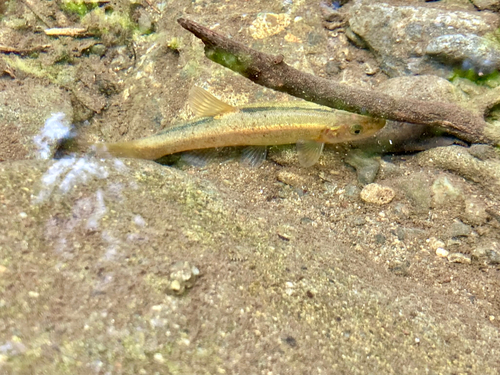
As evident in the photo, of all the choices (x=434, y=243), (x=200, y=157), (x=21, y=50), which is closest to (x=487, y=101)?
(x=434, y=243)

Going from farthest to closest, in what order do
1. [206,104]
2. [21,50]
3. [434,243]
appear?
[21,50], [206,104], [434,243]

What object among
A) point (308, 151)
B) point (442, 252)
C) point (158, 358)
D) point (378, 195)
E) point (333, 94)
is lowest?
point (442, 252)

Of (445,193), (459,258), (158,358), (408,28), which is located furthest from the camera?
(408,28)

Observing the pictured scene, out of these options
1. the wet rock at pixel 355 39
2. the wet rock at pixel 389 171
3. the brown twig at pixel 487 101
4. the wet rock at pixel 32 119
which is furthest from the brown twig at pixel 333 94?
Result: the wet rock at pixel 32 119

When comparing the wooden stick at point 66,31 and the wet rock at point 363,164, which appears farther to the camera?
the wooden stick at point 66,31

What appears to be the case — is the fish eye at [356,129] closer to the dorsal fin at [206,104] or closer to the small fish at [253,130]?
the small fish at [253,130]

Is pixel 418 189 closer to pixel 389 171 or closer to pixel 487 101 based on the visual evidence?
pixel 389 171

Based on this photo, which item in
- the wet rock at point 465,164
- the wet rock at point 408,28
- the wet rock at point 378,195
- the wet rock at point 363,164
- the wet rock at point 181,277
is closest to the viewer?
the wet rock at point 181,277

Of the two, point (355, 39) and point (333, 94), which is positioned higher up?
point (333, 94)
